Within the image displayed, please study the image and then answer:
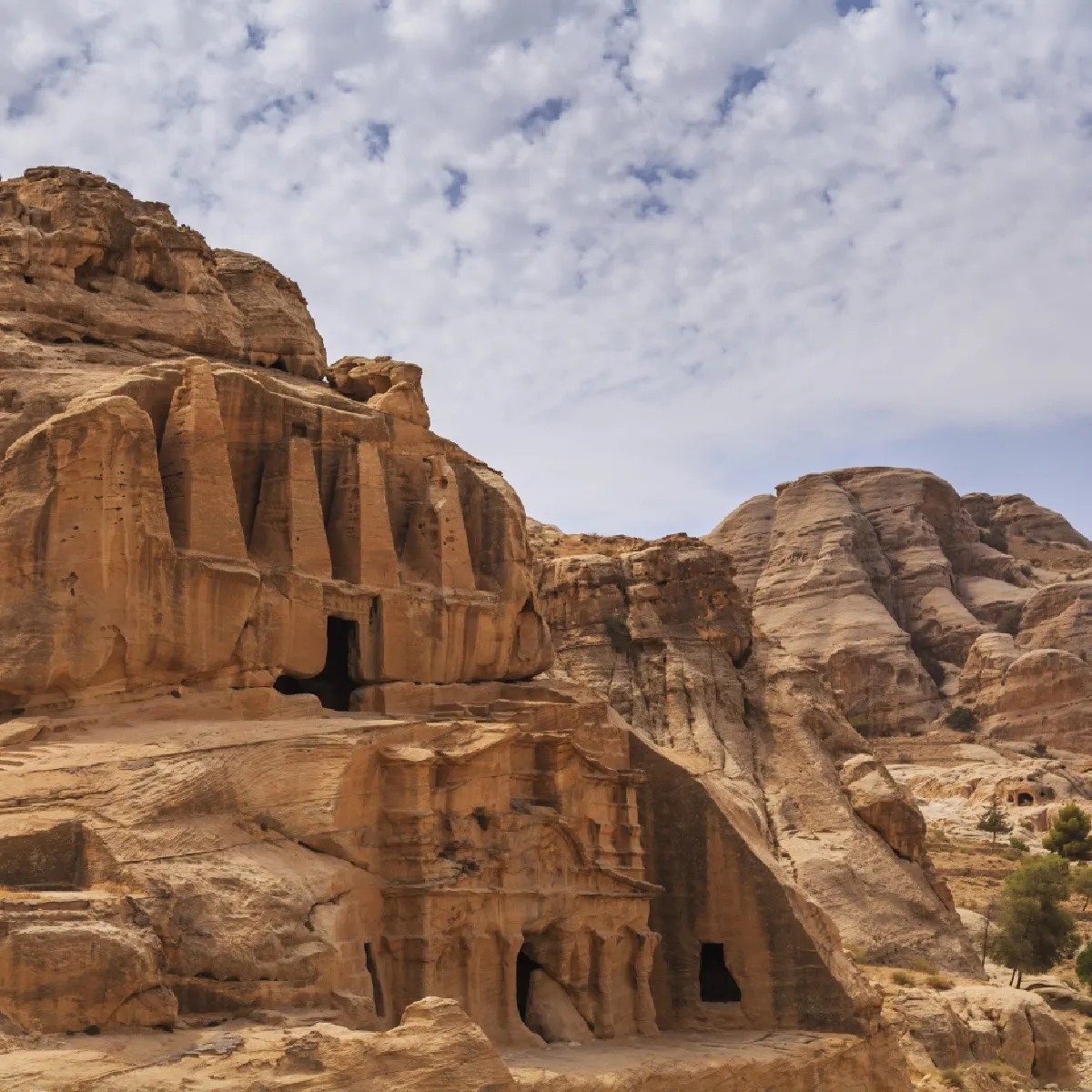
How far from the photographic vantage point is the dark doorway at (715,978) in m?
38.1

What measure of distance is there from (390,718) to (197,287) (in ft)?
40.4

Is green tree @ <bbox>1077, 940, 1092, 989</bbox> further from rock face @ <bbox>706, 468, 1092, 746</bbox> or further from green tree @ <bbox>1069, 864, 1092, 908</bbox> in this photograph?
rock face @ <bbox>706, 468, 1092, 746</bbox>

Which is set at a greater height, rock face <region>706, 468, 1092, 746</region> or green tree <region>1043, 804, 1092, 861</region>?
rock face <region>706, 468, 1092, 746</region>

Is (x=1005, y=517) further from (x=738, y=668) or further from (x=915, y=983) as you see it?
(x=915, y=983)

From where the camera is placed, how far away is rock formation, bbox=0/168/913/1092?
2383 centimetres

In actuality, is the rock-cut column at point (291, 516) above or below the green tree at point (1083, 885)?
above

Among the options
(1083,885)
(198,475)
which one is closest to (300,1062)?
(198,475)

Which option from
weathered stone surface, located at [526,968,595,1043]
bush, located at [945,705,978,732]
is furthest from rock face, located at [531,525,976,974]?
bush, located at [945,705,978,732]

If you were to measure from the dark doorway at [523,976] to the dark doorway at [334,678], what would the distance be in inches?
266

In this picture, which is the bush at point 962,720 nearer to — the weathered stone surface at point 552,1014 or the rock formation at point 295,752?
the rock formation at point 295,752

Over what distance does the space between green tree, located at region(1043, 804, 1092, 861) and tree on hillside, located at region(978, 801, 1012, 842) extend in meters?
2.19

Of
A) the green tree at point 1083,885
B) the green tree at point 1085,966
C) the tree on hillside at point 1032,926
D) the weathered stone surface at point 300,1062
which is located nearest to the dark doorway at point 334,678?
the weathered stone surface at point 300,1062

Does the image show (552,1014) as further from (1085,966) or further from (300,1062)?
(1085,966)

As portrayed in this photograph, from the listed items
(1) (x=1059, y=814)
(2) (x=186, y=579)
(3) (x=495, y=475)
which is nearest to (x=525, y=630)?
(3) (x=495, y=475)
